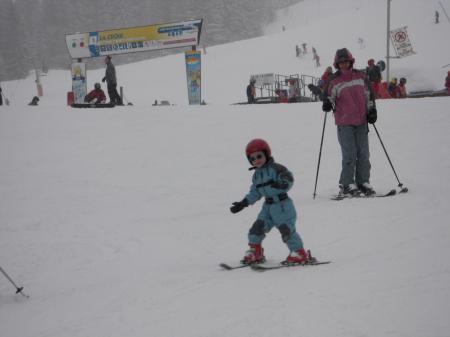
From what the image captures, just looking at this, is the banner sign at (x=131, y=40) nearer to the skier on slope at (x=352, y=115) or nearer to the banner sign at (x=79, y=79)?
the banner sign at (x=79, y=79)

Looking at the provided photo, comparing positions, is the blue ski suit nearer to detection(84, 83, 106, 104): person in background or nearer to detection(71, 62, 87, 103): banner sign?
detection(84, 83, 106, 104): person in background

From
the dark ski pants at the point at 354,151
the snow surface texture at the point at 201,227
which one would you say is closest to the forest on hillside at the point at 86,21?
the snow surface texture at the point at 201,227

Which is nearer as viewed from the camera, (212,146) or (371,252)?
(371,252)

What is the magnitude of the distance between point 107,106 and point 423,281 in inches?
539

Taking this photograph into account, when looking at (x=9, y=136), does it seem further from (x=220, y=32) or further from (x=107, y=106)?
(x=220, y=32)

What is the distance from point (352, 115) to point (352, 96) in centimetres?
29

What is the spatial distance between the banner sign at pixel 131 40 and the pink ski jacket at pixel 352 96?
12.4m

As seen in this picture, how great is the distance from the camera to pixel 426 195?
19.8ft

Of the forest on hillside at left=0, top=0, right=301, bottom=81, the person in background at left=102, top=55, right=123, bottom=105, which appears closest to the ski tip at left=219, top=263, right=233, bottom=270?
the person in background at left=102, top=55, right=123, bottom=105

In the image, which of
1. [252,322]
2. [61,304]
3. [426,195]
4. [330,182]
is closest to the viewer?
[252,322]

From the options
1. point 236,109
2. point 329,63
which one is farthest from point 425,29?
point 236,109

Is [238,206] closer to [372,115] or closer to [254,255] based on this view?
[254,255]

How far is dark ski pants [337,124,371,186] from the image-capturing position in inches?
259

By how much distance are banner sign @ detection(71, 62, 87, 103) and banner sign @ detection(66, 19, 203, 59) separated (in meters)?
0.71
